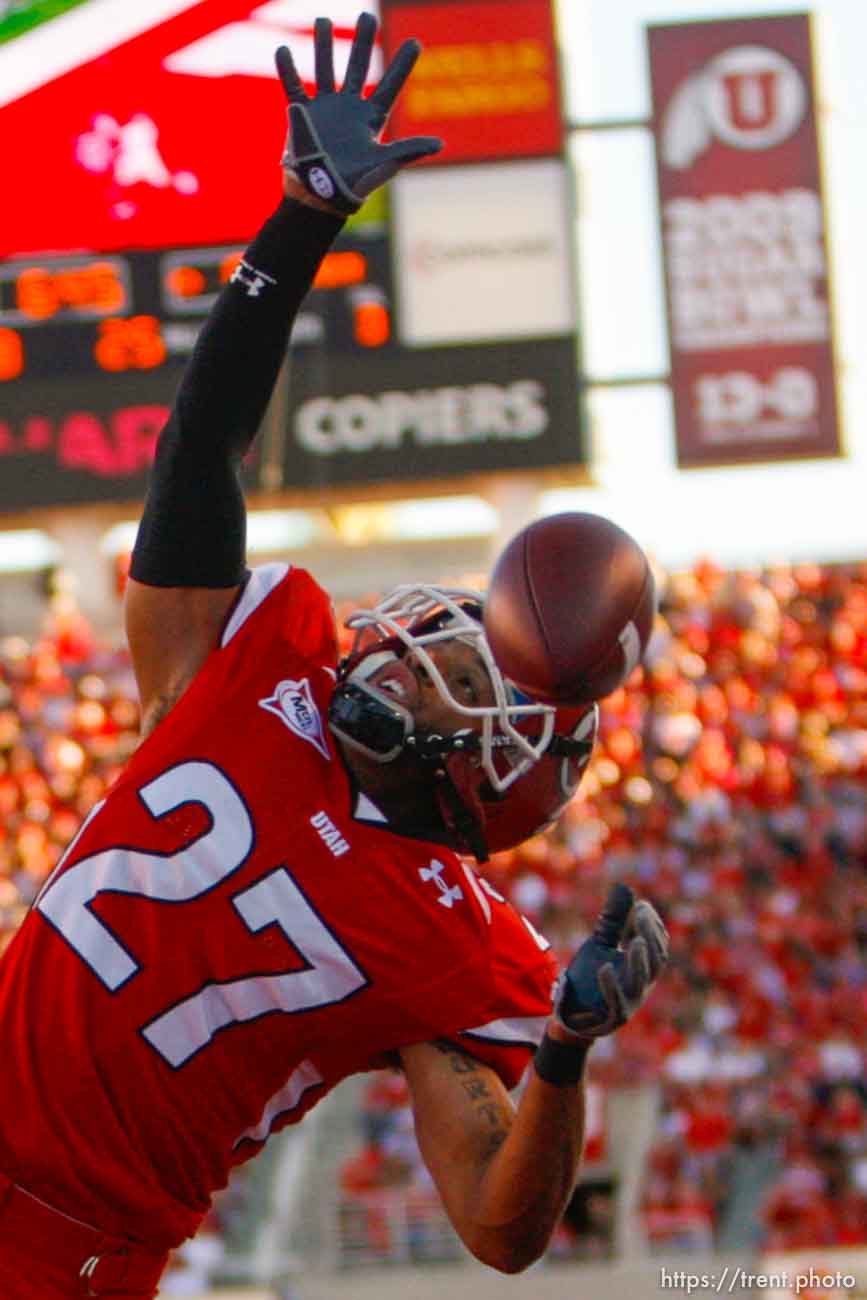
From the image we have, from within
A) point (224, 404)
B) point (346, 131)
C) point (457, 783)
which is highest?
point (346, 131)

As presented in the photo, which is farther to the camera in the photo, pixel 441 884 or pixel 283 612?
pixel 283 612

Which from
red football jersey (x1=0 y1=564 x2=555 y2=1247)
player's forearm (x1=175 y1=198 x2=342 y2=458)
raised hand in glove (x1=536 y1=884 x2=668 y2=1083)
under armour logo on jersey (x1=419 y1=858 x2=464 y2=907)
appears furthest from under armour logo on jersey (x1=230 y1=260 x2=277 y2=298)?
raised hand in glove (x1=536 y1=884 x2=668 y2=1083)

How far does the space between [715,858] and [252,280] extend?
26.4 feet

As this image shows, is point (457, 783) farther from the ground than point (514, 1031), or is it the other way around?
point (457, 783)

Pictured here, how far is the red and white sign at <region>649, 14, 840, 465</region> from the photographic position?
10.6 m

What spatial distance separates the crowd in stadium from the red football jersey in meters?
5.89

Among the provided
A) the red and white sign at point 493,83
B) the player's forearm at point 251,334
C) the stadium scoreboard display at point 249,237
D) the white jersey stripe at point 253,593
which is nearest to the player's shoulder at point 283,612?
the white jersey stripe at point 253,593

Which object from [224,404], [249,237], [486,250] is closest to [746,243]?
[486,250]

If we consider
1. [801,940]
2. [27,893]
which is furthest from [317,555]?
[801,940]

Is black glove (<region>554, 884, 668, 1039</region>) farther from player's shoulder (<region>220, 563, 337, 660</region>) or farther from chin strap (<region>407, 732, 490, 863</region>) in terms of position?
player's shoulder (<region>220, 563, 337, 660</region>)

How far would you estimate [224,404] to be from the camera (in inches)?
90.0

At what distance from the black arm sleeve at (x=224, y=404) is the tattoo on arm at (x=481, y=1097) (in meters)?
0.59

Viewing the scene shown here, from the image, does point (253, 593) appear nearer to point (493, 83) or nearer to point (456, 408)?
point (456, 408)

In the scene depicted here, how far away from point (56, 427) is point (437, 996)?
8.23m
